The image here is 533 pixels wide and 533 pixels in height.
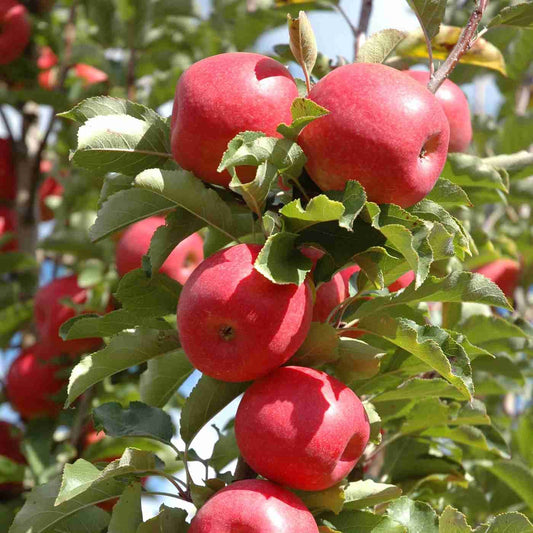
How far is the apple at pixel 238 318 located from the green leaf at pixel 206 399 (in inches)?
6.0

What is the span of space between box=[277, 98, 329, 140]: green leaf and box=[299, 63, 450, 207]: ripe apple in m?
0.04

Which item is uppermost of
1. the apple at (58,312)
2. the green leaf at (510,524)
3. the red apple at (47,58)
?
Answer: the green leaf at (510,524)

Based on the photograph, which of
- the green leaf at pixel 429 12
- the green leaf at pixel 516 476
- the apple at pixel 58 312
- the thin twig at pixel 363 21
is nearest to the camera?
the green leaf at pixel 429 12

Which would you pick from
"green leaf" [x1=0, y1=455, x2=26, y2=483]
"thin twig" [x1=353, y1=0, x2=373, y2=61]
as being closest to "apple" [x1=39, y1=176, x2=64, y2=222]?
"green leaf" [x1=0, y1=455, x2=26, y2=483]

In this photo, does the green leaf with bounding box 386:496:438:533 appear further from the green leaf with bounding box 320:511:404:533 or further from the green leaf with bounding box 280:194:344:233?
the green leaf with bounding box 280:194:344:233

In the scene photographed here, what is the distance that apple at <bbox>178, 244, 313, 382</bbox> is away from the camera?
1.11 m

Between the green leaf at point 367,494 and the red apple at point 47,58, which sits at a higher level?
the green leaf at point 367,494

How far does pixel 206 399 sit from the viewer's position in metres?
1.31

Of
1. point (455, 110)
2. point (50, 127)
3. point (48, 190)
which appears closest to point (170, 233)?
point (455, 110)

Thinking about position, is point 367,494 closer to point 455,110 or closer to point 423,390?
point 423,390

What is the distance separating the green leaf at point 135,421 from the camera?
1316 millimetres

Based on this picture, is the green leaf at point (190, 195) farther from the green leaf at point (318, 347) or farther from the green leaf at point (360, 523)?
the green leaf at point (360, 523)

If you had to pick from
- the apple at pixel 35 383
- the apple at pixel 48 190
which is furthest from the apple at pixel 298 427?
the apple at pixel 48 190

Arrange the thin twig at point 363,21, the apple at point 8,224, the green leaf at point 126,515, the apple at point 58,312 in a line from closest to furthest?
the green leaf at point 126,515, the thin twig at point 363,21, the apple at point 58,312, the apple at point 8,224
